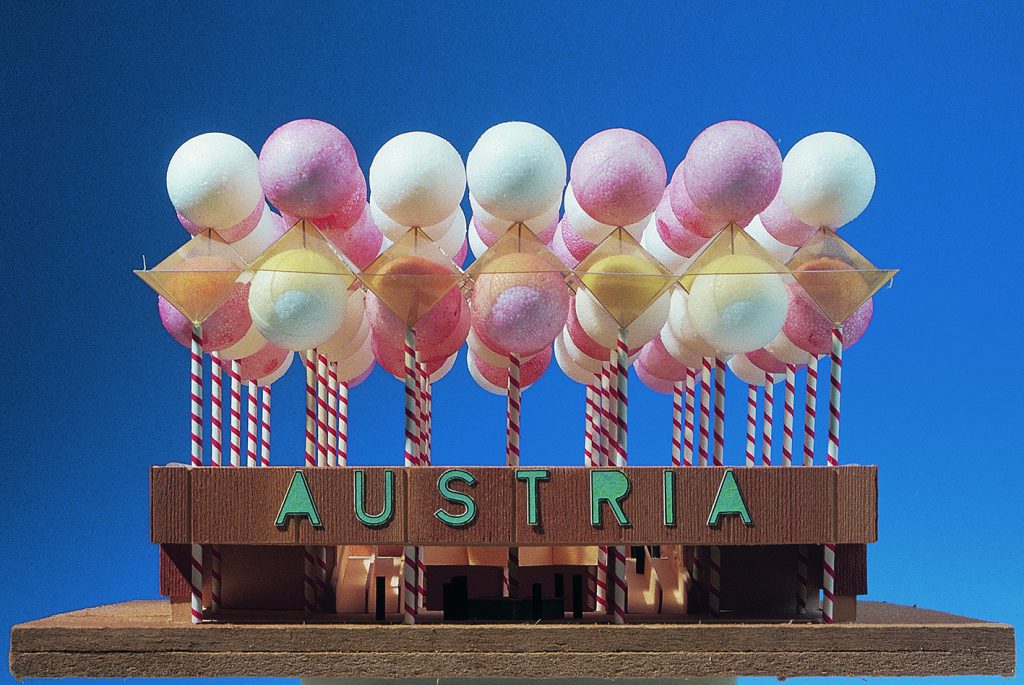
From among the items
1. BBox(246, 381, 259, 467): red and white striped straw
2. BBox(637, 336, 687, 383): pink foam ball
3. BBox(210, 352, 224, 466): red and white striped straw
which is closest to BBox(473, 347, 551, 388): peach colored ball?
BBox(637, 336, 687, 383): pink foam ball

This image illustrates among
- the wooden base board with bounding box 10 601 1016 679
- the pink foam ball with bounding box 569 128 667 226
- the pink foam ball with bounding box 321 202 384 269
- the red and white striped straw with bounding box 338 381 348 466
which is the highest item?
the pink foam ball with bounding box 569 128 667 226

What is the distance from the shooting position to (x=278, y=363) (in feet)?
20.2

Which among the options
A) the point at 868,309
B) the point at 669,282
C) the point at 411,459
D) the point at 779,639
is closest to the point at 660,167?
the point at 669,282

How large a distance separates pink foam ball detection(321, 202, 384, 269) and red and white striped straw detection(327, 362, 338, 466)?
58 cm

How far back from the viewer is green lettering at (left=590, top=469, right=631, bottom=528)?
5.12 m

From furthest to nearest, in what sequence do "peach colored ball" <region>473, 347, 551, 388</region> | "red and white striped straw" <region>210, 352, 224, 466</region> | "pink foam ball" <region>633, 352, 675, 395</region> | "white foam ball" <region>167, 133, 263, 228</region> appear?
"pink foam ball" <region>633, 352, 675, 395</region> → "peach colored ball" <region>473, 347, 551, 388</region> → "red and white striped straw" <region>210, 352, 224, 466</region> → "white foam ball" <region>167, 133, 263, 228</region>

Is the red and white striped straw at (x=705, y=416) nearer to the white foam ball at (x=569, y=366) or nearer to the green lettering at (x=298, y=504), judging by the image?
the white foam ball at (x=569, y=366)

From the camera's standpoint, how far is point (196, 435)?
5.44 m

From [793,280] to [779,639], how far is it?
1.36 meters

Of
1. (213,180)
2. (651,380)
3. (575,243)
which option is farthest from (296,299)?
(651,380)

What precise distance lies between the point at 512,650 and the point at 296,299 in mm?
1462

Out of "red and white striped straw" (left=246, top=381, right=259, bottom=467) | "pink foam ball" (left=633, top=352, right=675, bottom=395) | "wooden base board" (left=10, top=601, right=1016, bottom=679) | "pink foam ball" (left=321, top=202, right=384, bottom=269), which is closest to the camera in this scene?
"wooden base board" (left=10, top=601, right=1016, bottom=679)

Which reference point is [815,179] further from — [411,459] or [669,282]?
[411,459]

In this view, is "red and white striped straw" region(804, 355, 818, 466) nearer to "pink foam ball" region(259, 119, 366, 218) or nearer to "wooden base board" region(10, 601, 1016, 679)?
"wooden base board" region(10, 601, 1016, 679)
